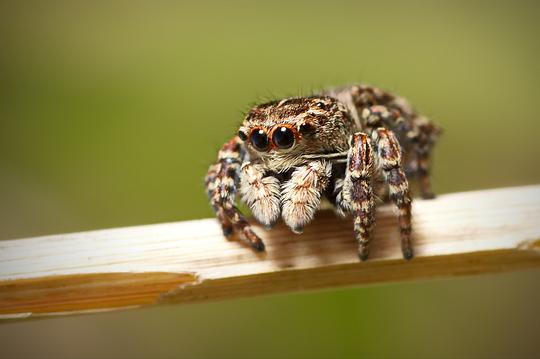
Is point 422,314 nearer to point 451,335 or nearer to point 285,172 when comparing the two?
point 451,335

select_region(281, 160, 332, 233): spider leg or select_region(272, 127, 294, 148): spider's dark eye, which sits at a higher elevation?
select_region(272, 127, 294, 148): spider's dark eye

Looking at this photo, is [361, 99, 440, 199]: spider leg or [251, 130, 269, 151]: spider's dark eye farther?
[361, 99, 440, 199]: spider leg

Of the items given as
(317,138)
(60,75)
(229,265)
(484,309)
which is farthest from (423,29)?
(229,265)

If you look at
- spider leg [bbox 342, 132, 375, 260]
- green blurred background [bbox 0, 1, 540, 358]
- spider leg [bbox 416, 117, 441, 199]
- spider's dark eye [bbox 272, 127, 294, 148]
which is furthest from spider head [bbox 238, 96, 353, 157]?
green blurred background [bbox 0, 1, 540, 358]

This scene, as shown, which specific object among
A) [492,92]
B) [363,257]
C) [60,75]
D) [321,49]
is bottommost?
[363,257]

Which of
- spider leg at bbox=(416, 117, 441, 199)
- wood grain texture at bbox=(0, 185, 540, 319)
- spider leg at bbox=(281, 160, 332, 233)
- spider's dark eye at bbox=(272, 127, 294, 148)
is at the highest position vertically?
spider leg at bbox=(416, 117, 441, 199)

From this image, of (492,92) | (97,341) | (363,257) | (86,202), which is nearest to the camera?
(363,257)

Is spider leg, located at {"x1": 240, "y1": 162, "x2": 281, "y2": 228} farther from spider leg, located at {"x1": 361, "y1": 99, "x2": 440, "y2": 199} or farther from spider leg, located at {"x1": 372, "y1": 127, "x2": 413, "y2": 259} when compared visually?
spider leg, located at {"x1": 361, "y1": 99, "x2": 440, "y2": 199}
